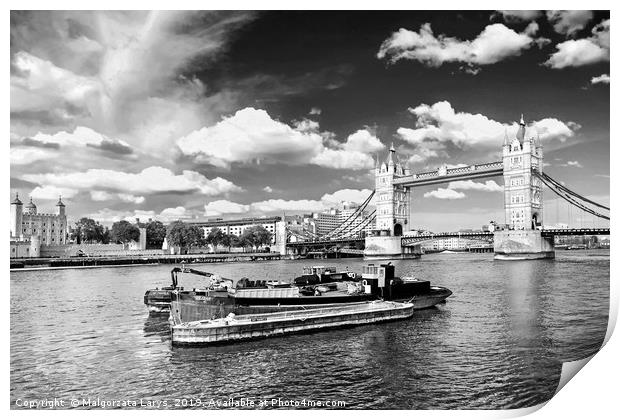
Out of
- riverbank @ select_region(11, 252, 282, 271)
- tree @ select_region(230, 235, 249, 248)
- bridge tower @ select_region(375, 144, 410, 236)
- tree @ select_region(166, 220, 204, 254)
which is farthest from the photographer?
bridge tower @ select_region(375, 144, 410, 236)

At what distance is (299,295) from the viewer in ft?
41.7

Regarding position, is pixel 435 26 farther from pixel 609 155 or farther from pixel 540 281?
pixel 540 281

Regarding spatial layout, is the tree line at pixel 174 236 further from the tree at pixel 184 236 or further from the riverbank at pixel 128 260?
the riverbank at pixel 128 260

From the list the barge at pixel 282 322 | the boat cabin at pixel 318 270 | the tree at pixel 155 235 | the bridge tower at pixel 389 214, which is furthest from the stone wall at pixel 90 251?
the bridge tower at pixel 389 214

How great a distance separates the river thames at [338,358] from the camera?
695cm

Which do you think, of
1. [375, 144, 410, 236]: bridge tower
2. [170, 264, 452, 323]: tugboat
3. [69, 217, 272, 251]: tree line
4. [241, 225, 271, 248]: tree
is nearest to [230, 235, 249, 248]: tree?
[69, 217, 272, 251]: tree line

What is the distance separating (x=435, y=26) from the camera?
25.6 feet

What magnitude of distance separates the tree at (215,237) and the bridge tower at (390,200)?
17.7 m

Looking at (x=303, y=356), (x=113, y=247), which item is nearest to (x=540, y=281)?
(x=303, y=356)

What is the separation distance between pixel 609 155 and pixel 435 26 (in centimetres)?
333

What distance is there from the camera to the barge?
1005cm

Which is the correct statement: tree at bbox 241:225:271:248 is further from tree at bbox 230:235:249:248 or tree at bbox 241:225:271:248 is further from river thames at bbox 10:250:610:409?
river thames at bbox 10:250:610:409

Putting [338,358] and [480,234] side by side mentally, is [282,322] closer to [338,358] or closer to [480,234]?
[338,358]

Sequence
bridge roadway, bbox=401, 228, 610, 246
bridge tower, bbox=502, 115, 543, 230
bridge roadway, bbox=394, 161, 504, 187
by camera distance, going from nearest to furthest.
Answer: bridge roadway, bbox=401, 228, 610, 246 < bridge tower, bbox=502, 115, 543, 230 < bridge roadway, bbox=394, 161, 504, 187
